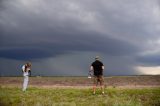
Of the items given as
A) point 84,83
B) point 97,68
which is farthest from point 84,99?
point 84,83

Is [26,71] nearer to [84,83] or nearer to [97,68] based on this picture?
[97,68]

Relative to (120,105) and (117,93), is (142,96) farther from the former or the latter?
(120,105)

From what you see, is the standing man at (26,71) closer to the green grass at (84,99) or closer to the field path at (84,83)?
the green grass at (84,99)

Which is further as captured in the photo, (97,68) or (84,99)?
(97,68)

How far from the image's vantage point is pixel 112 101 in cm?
2500

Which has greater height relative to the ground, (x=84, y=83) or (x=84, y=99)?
(x=84, y=83)

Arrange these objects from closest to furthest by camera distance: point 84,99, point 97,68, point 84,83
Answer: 1. point 84,99
2. point 97,68
3. point 84,83

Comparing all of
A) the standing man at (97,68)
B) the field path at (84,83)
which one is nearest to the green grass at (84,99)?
the standing man at (97,68)

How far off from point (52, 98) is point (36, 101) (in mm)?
1860

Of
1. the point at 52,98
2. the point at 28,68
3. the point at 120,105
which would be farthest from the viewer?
the point at 28,68

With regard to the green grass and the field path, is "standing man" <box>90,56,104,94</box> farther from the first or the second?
the field path

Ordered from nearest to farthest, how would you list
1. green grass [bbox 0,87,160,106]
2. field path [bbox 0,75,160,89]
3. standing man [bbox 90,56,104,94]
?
green grass [bbox 0,87,160,106], standing man [bbox 90,56,104,94], field path [bbox 0,75,160,89]

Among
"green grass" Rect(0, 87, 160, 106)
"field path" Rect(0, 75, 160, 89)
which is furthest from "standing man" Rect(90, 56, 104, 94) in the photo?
"field path" Rect(0, 75, 160, 89)

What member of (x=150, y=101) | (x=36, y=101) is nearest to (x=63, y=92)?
(x=36, y=101)
